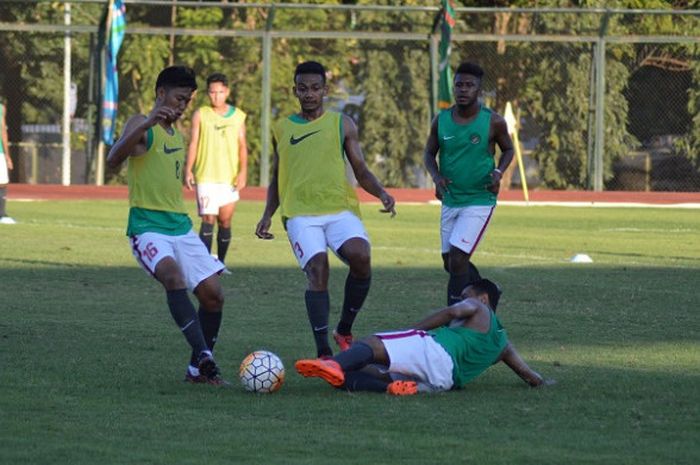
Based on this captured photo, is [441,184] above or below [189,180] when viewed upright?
above

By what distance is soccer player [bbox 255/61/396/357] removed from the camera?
10422 millimetres

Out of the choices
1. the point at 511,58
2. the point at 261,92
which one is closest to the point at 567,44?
the point at 511,58

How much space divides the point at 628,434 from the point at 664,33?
3442 centimetres

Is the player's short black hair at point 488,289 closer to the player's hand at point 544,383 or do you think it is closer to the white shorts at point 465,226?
the player's hand at point 544,383

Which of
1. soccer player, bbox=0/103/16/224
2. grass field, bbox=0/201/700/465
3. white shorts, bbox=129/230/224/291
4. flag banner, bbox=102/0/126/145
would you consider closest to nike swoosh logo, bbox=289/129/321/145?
white shorts, bbox=129/230/224/291

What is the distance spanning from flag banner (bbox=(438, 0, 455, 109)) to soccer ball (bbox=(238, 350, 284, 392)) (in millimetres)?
26957

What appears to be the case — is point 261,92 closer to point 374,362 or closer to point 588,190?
point 588,190

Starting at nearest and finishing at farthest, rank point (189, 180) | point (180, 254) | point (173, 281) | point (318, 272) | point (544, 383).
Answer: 1. point (544, 383)
2. point (173, 281)
3. point (180, 254)
4. point (318, 272)
5. point (189, 180)

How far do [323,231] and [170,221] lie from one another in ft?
→ 4.09

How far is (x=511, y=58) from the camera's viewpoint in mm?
39188

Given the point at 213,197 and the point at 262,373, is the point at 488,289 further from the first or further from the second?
the point at 213,197

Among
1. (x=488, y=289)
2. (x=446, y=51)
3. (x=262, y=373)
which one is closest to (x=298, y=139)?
(x=488, y=289)

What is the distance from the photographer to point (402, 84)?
127ft

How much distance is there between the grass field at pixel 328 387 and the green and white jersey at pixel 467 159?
114 cm
